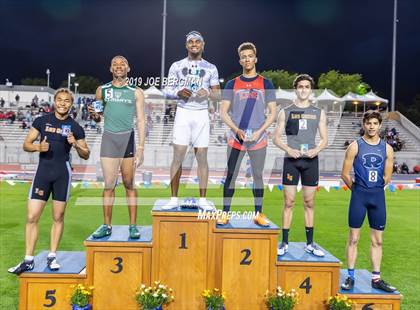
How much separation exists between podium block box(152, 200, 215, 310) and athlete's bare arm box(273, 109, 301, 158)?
4.24 feet

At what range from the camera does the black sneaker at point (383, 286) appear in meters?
4.90

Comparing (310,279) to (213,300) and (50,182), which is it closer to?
(213,300)

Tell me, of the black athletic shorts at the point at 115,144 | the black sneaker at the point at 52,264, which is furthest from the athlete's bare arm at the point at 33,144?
the black sneaker at the point at 52,264

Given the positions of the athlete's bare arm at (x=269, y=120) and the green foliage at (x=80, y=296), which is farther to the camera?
the athlete's bare arm at (x=269, y=120)

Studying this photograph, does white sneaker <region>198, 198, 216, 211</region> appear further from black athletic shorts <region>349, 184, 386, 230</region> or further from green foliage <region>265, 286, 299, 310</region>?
black athletic shorts <region>349, 184, 386, 230</region>

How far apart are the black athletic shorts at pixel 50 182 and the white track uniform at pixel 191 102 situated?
143 centimetres

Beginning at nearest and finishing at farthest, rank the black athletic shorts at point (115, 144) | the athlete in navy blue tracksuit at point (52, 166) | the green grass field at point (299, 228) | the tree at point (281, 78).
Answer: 1. the athlete in navy blue tracksuit at point (52, 166)
2. the black athletic shorts at point (115, 144)
3. the green grass field at point (299, 228)
4. the tree at point (281, 78)

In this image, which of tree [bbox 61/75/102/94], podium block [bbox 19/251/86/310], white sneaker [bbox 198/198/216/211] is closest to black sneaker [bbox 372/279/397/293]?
white sneaker [bbox 198/198/216/211]

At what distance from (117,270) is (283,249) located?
2.09m

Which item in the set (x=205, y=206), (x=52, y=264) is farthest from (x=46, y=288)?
(x=205, y=206)

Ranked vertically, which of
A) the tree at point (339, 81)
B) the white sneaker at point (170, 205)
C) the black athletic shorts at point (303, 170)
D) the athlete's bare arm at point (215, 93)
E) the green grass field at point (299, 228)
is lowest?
the green grass field at point (299, 228)

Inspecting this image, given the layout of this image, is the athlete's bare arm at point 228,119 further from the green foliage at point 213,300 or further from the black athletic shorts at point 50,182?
the black athletic shorts at point 50,182

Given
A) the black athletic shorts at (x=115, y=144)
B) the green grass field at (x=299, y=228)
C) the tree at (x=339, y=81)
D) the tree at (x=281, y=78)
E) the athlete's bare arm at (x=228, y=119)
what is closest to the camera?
the black athletic shorts at (x=115, y=144)

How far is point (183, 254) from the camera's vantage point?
4879 millimetres
